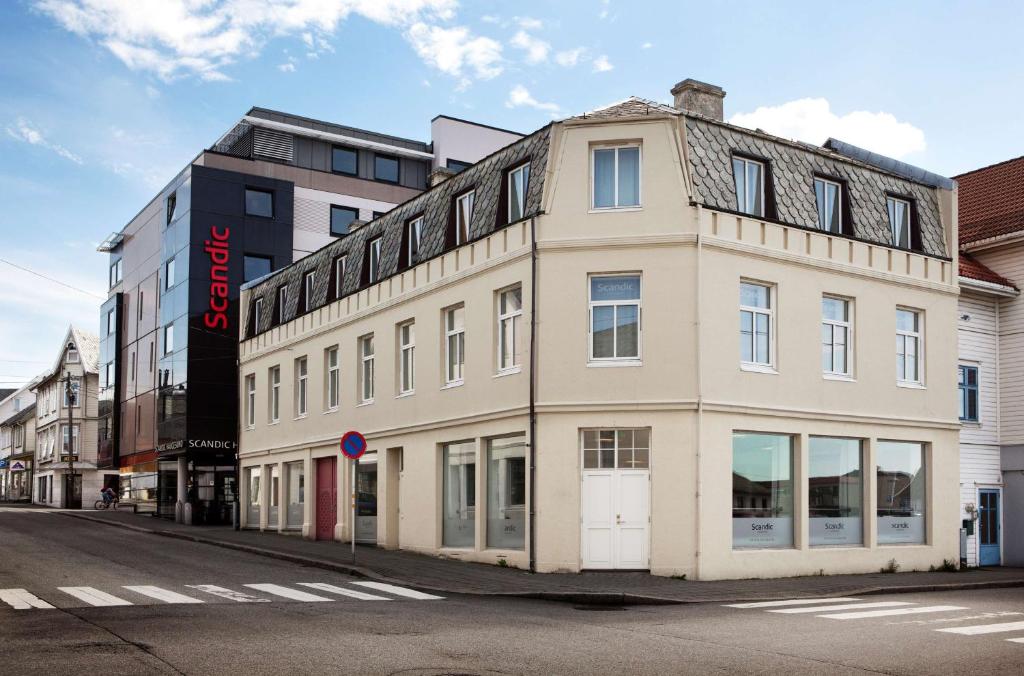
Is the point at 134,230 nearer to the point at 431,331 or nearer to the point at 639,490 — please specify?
the point at 431,331

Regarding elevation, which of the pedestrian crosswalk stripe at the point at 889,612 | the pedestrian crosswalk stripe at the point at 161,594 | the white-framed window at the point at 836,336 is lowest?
the pedestrian crosswalk stripe at the point at 889,612

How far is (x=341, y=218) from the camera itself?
48.7 metres

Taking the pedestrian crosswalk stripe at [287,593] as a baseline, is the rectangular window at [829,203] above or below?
above

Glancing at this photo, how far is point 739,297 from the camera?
2086cm

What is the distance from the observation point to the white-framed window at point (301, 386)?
32.7 m

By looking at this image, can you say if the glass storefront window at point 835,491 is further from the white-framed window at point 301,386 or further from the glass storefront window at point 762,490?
the white-framed window at point 301,386

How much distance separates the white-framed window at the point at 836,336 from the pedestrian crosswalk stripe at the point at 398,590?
9835 mm

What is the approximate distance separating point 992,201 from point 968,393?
5.56 m

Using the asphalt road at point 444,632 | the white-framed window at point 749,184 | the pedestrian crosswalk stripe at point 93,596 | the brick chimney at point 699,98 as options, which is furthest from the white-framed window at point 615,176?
the pedestrian crosswalk stripe at point 93,596

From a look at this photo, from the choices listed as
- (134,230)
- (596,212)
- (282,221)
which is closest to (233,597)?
(596,212)

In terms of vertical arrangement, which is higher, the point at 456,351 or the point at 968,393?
the point at 456,351

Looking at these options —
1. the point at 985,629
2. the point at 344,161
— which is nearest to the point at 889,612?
the point at 985,629

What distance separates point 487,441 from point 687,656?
1273 centimetres

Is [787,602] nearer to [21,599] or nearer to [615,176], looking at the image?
[615,176]
